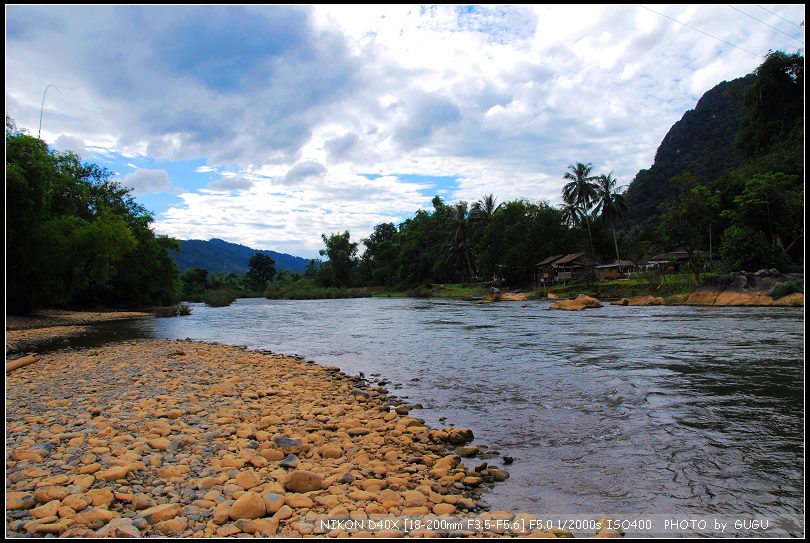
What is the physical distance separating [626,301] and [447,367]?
94.0 feet

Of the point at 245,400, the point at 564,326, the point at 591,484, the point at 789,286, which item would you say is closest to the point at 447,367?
the point at 245,400

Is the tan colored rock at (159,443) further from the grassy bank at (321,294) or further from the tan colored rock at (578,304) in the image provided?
the grassy bank at (321,294)

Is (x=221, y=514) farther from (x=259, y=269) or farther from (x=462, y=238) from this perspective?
(x=259, y=269)

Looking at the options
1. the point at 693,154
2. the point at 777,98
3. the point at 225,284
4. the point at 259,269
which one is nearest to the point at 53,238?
the point at 777,98

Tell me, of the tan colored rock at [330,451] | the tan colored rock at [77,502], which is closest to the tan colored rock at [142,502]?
the tan colored rock at [77,502]

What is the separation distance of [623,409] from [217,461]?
6.34m

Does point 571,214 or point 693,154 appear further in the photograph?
point 693,154

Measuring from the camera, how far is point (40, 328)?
23766mm

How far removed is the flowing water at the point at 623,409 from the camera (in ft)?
15.7

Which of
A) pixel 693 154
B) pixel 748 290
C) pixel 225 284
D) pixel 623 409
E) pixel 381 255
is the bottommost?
pixel 623 409

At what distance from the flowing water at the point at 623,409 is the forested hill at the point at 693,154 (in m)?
77.9

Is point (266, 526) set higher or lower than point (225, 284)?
lower

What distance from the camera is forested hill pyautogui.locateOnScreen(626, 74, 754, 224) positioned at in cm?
8744

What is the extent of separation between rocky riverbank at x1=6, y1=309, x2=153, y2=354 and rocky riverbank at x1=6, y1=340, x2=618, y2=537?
1059 centimetres
